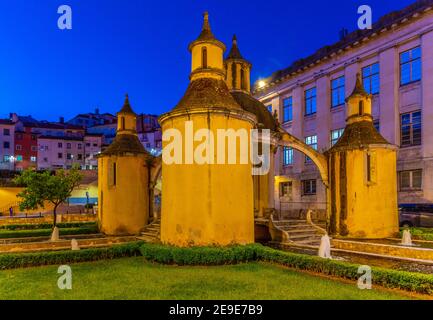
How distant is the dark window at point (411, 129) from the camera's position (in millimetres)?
30020

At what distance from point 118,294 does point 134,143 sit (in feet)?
49.6

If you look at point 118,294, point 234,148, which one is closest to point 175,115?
point 234,148

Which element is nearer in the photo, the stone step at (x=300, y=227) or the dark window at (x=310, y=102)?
the stone step at (x=300, y=227)

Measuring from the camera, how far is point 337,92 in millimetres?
38406

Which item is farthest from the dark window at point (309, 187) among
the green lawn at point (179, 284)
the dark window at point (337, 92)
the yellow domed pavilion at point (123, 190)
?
the green lawn at point (179, 284)

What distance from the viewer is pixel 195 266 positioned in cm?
1321

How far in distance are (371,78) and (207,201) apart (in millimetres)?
27133

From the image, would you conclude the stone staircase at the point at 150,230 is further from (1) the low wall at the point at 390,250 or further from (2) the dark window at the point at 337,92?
(2) the dark window at the point at 337,92

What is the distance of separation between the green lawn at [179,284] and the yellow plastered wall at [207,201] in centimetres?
148

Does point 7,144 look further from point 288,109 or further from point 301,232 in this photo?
point 301,232

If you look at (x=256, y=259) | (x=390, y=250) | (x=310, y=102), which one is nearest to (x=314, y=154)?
(x=390, y=250)

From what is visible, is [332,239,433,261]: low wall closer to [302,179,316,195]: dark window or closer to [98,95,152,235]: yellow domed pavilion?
[98,95,152,235]: yellow domed pavilion

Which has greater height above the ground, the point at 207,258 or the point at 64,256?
the point at 207,258

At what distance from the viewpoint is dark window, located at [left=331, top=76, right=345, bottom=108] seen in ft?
124
